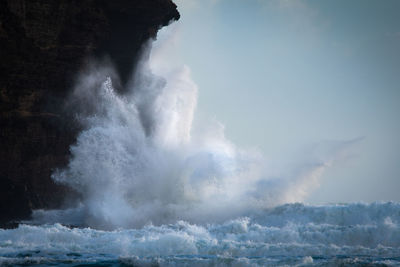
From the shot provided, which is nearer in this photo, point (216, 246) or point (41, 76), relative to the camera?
point (216, 246)

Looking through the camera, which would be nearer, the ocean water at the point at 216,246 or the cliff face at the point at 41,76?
the ocean water at the point at 216,246

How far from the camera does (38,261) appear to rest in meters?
8.30

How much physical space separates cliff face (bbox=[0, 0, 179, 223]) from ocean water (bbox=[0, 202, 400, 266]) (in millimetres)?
8795

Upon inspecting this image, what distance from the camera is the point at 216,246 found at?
9.72m

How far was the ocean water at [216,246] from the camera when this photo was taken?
8.22 m

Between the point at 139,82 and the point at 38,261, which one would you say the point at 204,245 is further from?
the point at 139,82

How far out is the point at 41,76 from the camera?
68.4ft

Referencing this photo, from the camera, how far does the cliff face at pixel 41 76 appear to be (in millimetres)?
19719

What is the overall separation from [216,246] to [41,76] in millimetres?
14848

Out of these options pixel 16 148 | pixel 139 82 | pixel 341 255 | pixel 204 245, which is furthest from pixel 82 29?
pixel 341 255

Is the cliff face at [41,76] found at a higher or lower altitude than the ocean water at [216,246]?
higher

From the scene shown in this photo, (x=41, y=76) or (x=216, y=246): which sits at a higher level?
(x=41, y=76)

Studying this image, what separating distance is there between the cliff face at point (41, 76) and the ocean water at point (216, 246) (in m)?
8.80

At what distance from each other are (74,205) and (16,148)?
392cm
